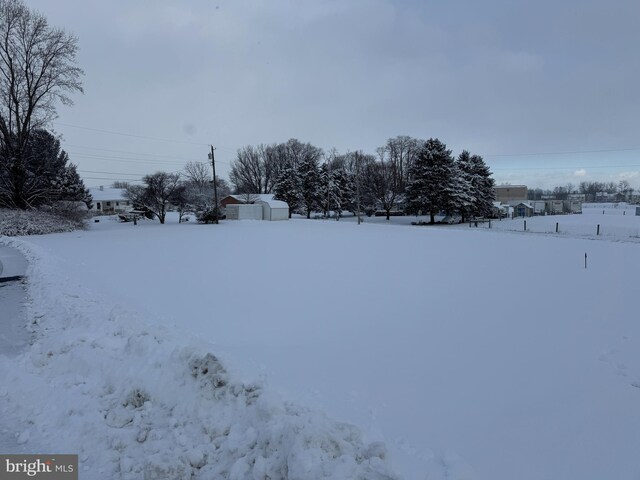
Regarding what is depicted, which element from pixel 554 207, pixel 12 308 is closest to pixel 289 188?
pixel 12 308

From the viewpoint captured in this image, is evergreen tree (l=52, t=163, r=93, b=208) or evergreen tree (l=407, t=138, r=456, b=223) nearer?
evergreen tree (l=407, t=138, r=456, b=223)

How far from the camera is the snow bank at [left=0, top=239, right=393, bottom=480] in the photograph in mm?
3121

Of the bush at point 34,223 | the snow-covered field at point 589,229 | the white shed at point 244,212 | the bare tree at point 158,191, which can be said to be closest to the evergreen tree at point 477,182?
the snow-covered field at point 589,229

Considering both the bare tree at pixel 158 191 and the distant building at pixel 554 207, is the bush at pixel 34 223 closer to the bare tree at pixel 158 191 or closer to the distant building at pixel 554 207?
the bare tree at pixel 158 191

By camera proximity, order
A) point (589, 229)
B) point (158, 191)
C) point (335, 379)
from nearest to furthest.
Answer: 1. point (335, 379)
2. point (589, 229)
3. point (158, 191)

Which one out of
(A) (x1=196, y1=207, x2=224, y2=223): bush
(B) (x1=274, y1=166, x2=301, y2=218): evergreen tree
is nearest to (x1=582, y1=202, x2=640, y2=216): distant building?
(B) (x1=274, y1=166, x2=301, y2=218): evergreen tree

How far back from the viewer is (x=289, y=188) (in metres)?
55.4

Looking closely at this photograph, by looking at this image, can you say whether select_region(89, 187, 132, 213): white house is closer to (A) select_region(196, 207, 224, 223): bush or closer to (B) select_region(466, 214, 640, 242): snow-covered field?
(A) select_region(196, 207, 224, 223): bush

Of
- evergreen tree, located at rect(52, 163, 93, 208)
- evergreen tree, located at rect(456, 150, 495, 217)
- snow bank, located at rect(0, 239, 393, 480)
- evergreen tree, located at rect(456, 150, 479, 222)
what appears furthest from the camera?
evergreen tree, located at rect(52, 163, 93, 208)

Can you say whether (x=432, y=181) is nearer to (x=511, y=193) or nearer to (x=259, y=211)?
(x=259, y=211)

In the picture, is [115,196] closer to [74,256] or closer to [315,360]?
[74,256]

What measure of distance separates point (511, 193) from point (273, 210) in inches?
2262

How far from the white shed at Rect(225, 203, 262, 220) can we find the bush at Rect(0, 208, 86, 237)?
676 inches

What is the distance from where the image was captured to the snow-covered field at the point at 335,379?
3262 millimetres
